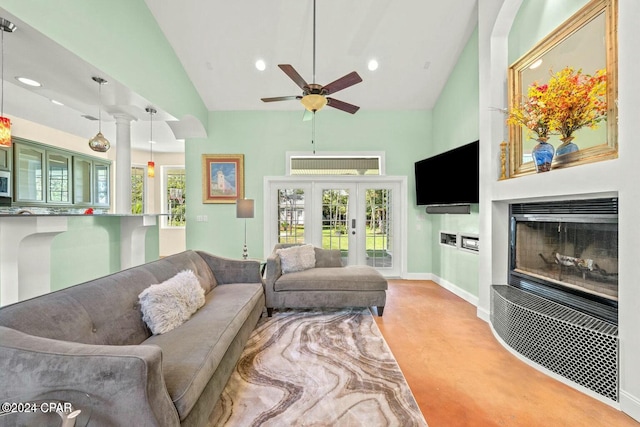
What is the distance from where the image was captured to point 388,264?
16.9ft

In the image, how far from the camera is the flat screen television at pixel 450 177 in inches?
138

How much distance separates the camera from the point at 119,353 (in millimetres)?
1052

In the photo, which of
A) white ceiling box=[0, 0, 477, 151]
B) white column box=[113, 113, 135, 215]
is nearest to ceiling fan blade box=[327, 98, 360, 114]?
white ceiling box=[0, 0, 477, 151]

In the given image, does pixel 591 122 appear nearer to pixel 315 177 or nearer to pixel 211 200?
pixel 315 177

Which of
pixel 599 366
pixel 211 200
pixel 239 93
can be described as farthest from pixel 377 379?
pixel 239 93

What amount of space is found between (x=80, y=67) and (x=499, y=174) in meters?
4.45

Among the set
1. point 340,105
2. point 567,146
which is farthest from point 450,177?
point 340,105

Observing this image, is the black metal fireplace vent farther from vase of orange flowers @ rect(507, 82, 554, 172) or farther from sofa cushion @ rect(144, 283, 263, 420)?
sofa cushion @ rect(144, 283, 263, 420)

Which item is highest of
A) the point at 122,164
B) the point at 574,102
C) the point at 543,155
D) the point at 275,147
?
the point at 275,147

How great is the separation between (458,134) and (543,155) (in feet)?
5.99

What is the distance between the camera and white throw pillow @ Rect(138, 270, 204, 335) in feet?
5.85

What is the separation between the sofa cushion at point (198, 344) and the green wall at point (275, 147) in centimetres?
268

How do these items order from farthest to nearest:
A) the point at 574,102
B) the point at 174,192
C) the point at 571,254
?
the point at 174,192
the point at 571,254
the point at 574,102

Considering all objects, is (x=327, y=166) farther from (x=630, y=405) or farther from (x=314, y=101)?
(x=630, y=405)
